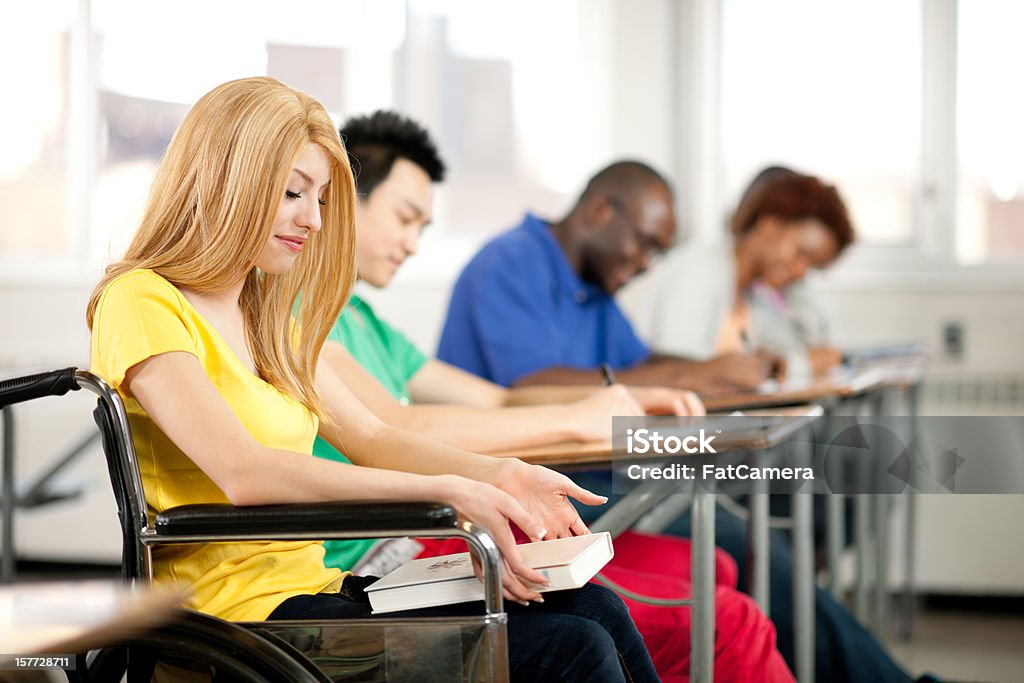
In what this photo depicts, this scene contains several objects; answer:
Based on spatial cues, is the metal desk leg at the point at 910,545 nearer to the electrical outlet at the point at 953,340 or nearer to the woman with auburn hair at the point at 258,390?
the electrical outlet at the point at 953,340

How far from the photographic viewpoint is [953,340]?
12.3ft

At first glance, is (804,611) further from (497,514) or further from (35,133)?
(35,133)

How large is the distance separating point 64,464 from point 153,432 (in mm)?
2239

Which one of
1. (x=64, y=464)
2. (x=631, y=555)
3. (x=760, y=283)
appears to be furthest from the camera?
(x=760, y=283)

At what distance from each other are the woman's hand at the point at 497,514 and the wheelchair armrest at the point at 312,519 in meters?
0.06

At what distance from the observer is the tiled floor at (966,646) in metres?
2.99

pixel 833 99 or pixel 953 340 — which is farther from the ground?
pixel 833 99

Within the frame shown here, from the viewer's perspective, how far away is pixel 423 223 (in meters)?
1.97

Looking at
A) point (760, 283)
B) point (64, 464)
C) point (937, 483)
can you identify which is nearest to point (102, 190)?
point (64, 464)

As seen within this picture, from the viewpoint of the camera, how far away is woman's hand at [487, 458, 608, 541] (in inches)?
46.6

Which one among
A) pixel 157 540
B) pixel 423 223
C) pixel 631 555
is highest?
pixel 423 223

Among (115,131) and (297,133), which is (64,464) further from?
(297,133)

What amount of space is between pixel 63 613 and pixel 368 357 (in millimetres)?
1116

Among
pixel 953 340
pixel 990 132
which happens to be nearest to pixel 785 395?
pixel 953 340
